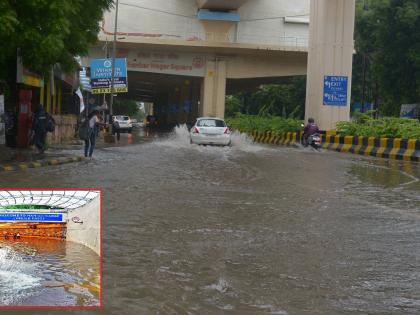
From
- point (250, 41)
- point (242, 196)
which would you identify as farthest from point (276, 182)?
point (250, 41)

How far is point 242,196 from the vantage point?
1112 centimetres

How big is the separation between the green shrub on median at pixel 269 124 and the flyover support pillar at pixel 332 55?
3.41 metres

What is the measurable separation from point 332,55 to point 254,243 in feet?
85.4

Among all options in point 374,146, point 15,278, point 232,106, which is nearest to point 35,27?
point 15,278

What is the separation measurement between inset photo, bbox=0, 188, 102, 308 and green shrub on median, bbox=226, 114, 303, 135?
3151cm

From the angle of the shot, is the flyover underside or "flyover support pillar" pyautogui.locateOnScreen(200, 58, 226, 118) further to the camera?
"flyover support pillar" pyautogui.locateOnScreen(200, 58, 226, 118)

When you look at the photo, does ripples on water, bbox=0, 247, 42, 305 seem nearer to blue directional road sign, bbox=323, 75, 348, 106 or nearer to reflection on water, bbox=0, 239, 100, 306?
reflection on water, bbox=0, 239, 100, 306

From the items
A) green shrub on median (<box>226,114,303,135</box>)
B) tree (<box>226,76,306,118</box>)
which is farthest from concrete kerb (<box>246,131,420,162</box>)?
tree (<box>226,76,306,118</box>)

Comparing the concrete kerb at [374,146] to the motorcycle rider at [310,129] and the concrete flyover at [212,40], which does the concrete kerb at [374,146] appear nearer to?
the motorcycle rider at [310,129]

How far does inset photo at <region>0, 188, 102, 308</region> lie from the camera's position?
11.4ft

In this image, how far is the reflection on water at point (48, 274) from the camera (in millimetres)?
3951

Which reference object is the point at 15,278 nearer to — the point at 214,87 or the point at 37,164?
the point at 37,164

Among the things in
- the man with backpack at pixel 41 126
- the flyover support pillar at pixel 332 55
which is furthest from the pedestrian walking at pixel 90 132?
the flyover support pillar at pixel 332 55

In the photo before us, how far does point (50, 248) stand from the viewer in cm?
384
